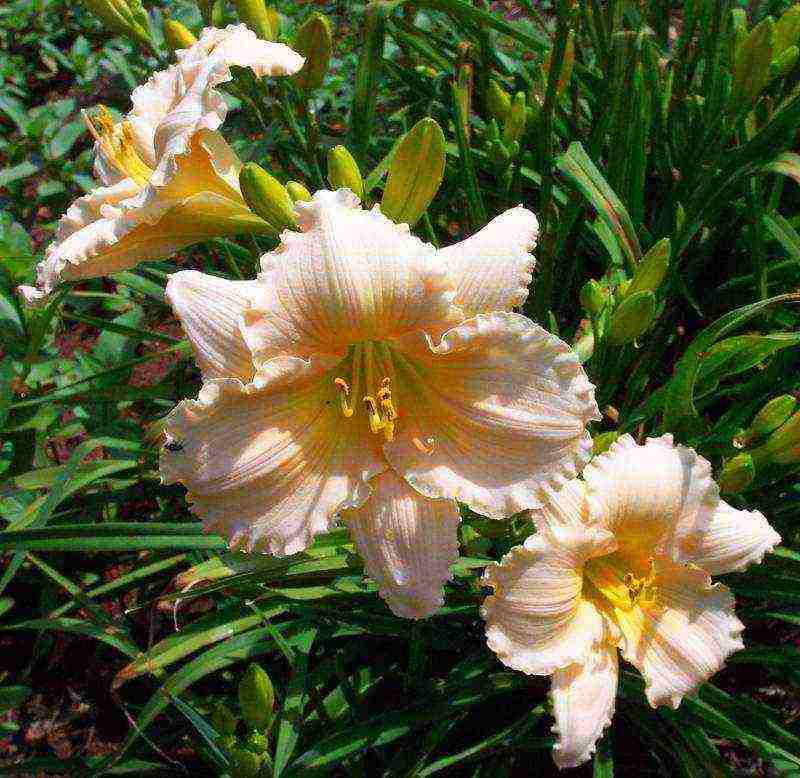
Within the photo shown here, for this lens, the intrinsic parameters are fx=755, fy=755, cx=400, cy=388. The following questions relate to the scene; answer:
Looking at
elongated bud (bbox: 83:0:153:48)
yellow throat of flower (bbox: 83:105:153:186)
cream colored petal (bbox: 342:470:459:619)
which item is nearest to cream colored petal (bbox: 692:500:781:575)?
cream colored petal (bbox: 342:470:459:619)

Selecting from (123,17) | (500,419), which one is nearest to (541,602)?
(500,419)

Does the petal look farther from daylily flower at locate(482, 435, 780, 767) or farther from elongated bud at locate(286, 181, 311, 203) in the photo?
elongated bud at locate(286, 181, 311, 203)

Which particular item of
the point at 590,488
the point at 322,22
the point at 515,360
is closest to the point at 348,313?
the point at 515,360

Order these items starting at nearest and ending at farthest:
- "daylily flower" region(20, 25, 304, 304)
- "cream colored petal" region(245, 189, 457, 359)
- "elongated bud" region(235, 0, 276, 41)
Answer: "cream colored petal" region(245, 189, 457, 359)
"daylily flower" region(20, 25, 304, 304)
"elongated bud" region(235, 0, 276, 41)

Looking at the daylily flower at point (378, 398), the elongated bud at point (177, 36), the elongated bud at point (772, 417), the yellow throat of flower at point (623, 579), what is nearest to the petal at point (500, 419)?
the daylily flower at point (378, 398)

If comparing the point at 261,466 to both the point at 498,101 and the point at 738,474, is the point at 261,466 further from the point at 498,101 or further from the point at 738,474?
the point at 498,101

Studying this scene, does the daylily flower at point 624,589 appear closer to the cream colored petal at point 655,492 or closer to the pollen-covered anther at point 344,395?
Answer: the cream colored petal at point 655,492
